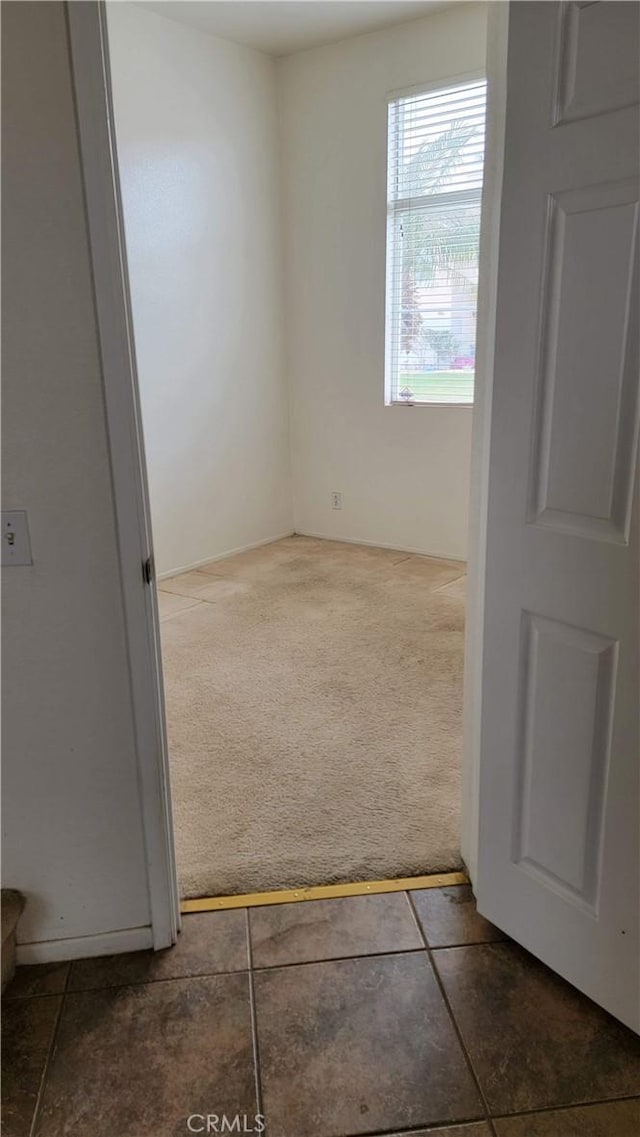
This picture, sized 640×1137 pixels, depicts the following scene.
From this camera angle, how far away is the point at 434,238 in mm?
4230

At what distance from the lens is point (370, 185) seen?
4352mm

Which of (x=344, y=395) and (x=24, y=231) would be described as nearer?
(x=24, y=231)

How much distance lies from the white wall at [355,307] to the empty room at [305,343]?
0.01 metres

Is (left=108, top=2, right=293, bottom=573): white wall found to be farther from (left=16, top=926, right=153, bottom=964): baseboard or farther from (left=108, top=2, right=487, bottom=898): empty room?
(left=16, top=926, right=153, bottom=964): baseboard

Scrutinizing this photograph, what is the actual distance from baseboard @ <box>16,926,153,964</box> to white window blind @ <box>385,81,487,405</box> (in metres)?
3.21

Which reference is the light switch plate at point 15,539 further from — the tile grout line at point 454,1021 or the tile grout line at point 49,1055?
the tile grout line at point 454,1021

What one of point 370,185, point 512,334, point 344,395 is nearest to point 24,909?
point 512,334

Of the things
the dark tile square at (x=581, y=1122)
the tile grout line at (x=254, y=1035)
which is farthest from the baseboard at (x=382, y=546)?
the dark tile square at (x=581, y=1122)

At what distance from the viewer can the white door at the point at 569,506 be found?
1238mm

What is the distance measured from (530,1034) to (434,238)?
3911 millimetres

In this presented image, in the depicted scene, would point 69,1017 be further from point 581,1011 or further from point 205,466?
point 205,466

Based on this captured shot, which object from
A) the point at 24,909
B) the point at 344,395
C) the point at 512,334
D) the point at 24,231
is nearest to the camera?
the point at 24,231

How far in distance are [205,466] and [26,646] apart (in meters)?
3.13
